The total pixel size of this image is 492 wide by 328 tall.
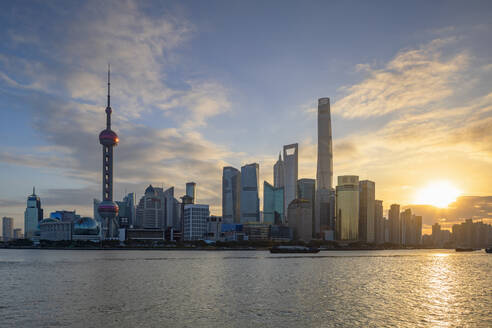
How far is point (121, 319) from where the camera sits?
5459cm

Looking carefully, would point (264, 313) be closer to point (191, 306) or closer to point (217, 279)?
point (191, 306)

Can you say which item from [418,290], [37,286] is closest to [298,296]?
[418,290]

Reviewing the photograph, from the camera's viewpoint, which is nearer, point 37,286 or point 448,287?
point 37,286

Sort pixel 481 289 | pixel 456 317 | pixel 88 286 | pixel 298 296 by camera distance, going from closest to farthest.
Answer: pixel 456 317 → pixel 298 296 → pixel 88 286 → pixel 481 289

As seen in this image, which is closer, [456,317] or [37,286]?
[456,317]

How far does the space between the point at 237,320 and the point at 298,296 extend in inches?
940

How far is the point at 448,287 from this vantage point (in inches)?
3834

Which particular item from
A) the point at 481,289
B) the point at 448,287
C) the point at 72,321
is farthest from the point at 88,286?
the point at 481,289

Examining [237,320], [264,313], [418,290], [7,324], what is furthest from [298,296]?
[7,324]

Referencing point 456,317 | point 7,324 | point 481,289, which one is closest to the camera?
point 7,324

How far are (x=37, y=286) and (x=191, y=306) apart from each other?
137 feet

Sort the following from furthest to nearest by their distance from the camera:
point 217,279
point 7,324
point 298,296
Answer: point 217,279 → point 298,296 → point 7,324

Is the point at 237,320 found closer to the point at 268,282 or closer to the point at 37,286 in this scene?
the point at 268,282

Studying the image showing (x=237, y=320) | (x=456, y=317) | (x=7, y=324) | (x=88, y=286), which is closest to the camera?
(x=7, y=324)
